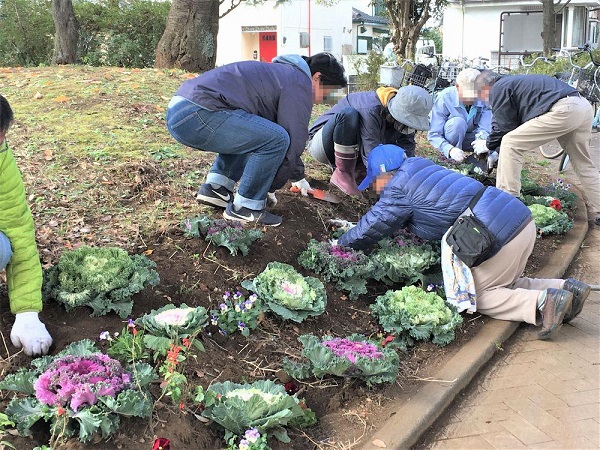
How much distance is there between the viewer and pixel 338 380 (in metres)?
3.19

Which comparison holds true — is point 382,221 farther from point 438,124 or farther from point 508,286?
point 438,124

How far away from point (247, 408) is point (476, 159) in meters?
5.35

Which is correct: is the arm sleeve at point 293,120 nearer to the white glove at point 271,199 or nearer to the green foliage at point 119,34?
the white glove at point 271,199

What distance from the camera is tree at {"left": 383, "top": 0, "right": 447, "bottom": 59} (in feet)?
55.2

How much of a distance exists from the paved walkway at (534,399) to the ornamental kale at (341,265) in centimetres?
97

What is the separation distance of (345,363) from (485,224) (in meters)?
1.53

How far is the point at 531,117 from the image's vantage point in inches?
234

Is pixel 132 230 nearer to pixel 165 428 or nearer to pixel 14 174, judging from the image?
pixel 14 174

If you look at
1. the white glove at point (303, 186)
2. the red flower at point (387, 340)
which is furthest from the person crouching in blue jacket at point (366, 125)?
the red flower at point (387, 340)

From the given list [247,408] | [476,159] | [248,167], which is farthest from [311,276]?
[476,159]

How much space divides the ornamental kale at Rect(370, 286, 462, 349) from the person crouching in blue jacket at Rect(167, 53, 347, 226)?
1165mm

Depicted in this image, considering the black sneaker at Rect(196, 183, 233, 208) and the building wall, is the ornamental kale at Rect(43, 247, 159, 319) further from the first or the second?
the building wall

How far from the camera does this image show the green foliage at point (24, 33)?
529 inches

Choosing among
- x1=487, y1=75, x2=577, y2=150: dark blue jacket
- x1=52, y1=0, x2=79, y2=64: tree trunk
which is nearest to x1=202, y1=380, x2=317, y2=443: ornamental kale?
x1=487, y1=75, x2=577, y2=150: dark blue jacket
